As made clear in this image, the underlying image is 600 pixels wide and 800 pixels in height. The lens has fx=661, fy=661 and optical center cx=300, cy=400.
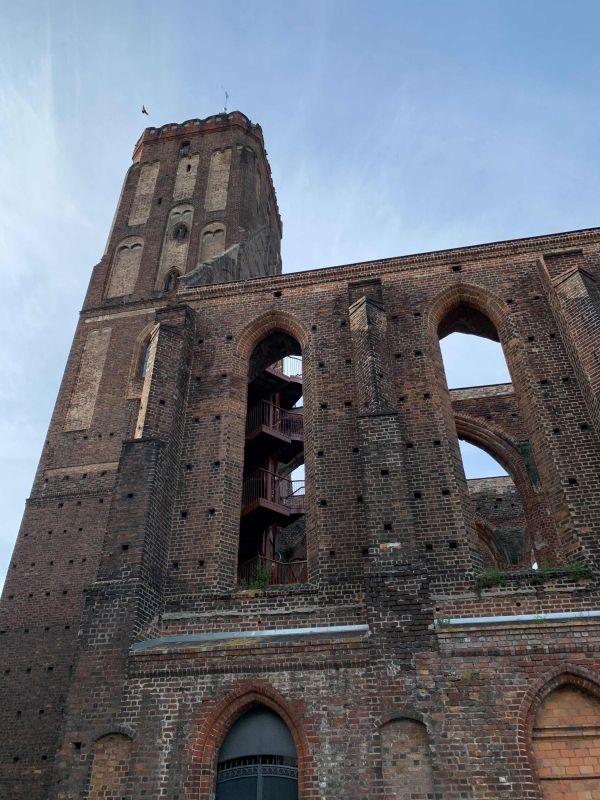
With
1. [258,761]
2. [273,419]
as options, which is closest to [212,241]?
[273,419]

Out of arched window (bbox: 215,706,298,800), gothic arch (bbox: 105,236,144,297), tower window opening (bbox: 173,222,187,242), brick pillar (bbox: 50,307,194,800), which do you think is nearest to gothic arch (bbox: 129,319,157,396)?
gothic arch (bbox: 105,236,144,297)

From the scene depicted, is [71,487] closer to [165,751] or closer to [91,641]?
[91,641]

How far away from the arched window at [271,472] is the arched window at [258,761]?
4.03 metres

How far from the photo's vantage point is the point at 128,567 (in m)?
9.49

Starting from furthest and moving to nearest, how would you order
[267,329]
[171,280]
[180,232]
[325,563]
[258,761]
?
[180,232]
[171,280]
[267,329]
[325,563]
[258,761]

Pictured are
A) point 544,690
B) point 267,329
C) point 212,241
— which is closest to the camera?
point 544,690

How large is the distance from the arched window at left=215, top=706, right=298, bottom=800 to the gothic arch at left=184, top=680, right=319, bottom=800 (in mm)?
124

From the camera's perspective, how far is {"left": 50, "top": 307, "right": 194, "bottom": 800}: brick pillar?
8.38 meters

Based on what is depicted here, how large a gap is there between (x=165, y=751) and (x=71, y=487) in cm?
857

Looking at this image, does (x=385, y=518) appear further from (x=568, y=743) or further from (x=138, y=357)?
(x=138, y=357)

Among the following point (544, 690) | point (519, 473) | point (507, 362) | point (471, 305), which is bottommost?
point (544, 690)

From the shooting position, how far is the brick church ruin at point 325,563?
25.6ft

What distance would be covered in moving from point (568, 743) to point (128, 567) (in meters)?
6.05

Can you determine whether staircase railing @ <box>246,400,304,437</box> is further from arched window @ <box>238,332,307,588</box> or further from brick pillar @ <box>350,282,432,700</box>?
brick pillar @ <box>350,282,432,700</box>
